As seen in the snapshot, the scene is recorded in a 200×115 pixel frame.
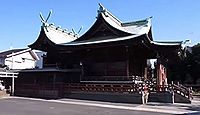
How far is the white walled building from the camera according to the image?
47844mm

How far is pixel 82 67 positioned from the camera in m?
30.4

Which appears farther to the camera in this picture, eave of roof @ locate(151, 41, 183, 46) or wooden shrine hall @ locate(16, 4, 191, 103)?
wooden shrine hall @ locate(16, 4, 191, 103)

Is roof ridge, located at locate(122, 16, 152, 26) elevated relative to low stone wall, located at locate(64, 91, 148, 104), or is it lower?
elevated

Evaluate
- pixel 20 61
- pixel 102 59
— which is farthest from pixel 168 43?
pixel 20 61

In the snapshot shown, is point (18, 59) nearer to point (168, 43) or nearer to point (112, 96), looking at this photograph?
point (112, 96)

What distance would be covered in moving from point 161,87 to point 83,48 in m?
9.41

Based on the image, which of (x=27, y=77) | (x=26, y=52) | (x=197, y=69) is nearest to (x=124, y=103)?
(x=27, y=77)

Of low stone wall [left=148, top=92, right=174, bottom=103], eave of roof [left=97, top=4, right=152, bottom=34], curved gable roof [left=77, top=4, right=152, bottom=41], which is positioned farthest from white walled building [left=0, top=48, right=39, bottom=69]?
low stone wall [left=148, top=92, right=174, bottom=103]

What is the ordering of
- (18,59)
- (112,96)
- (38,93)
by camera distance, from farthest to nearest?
(18,59) → (38,93) → (112,96)

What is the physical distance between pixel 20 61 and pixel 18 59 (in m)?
0.76

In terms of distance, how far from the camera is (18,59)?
167 feet

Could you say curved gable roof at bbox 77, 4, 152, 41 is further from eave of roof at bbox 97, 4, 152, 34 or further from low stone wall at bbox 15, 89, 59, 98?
low stone wall at bbox 15, 89, 59, 98

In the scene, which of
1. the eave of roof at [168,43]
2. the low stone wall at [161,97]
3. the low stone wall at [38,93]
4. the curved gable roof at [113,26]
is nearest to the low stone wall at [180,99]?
the low stone wall at [161,97]

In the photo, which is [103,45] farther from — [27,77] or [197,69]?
[197,69]
